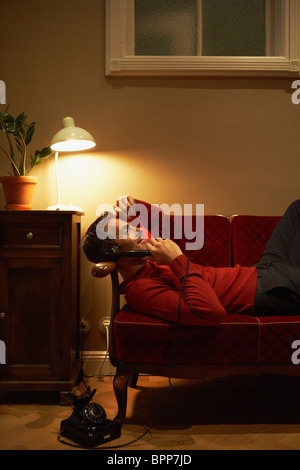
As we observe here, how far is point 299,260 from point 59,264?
121 centimetres

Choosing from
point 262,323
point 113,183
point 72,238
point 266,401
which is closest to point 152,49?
point 113,183

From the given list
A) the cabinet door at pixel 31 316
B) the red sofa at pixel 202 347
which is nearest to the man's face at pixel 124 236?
the red sofa at pixel 202 347

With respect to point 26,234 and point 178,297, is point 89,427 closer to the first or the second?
point 178,297

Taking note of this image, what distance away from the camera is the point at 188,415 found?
1912 millimetres

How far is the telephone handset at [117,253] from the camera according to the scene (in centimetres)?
186

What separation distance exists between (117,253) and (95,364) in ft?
3.37

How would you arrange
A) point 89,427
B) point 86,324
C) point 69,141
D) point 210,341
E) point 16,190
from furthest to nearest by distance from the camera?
point 86,324 → point 69,141 → point 16,190 → point 210,341 → point 89,427

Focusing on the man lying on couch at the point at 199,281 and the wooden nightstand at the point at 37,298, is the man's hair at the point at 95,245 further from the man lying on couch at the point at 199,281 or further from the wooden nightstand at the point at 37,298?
the wooden nightstand at the point at 37,298

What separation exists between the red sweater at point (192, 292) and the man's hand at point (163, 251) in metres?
0.04

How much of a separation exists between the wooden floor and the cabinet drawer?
2.64ft

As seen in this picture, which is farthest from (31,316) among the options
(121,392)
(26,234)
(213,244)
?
(213,244)

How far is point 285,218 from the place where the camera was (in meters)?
2.16

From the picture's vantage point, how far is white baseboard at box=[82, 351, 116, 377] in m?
2.58

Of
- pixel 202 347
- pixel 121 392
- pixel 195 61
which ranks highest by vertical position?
pixel 195 61
